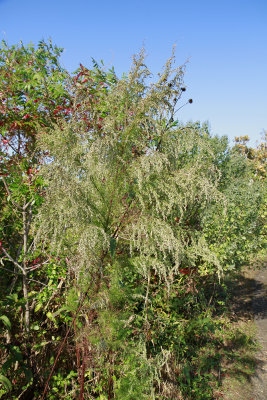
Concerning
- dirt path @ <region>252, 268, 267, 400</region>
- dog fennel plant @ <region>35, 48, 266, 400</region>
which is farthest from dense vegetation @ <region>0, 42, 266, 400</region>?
dirt path @ <region>252, 268, 267, 400</region>

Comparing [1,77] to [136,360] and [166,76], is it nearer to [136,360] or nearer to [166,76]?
[166,76]

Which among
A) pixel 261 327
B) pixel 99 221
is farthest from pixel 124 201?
pixel 261 327

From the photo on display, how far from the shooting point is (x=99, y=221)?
5.85 ft

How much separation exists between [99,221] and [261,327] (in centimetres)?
652

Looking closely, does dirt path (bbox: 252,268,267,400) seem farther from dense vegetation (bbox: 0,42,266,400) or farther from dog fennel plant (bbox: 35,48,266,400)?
dog fennel plant (bbox: 35,48,266,400)

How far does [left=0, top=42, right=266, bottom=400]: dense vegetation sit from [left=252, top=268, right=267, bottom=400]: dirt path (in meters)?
1.04

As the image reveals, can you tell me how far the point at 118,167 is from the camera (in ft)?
5.98

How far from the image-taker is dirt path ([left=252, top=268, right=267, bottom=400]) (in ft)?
14.0

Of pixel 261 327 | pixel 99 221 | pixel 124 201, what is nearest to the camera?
pixel 99 221

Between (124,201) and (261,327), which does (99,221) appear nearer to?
(124,201)

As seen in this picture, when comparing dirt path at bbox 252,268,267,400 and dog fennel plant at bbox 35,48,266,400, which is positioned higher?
dog fennel plant at bbox 35,48,266,400

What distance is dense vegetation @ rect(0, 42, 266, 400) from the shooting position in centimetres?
163

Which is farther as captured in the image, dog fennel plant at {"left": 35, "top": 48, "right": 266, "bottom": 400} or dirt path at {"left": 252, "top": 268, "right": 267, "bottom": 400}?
dirt path at {"left": 252, "top": 268, "right": 267, "bottom": 400}

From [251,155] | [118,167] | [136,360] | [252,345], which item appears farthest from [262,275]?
[251,155]
